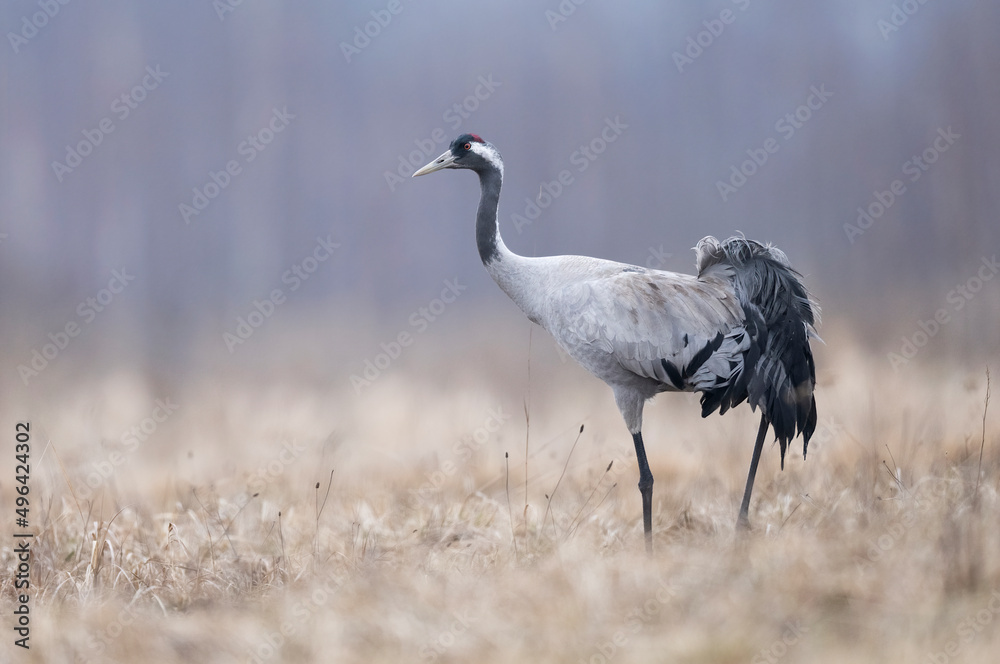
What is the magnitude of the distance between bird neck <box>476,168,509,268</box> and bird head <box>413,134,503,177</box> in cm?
4

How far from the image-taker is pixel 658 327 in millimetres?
3174

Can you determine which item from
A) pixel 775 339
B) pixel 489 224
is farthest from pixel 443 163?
pixel 775 339

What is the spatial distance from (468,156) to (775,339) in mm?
1490

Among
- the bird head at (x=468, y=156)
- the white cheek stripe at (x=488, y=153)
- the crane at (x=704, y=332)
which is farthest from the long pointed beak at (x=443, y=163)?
the crane at (x=704, y=332)

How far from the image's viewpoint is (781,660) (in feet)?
6.30

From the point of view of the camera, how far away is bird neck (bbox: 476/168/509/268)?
3459 mm

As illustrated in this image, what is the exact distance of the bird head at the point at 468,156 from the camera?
3.52 metres

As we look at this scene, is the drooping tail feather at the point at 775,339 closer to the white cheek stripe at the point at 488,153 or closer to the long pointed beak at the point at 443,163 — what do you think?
the white cheek stripe at the point at 488,153

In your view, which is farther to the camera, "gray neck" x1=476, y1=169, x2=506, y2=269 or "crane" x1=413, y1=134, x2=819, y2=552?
"gray neck" x1=476, y1=169, x2=506, y2=269

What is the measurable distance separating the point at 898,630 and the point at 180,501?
337cm

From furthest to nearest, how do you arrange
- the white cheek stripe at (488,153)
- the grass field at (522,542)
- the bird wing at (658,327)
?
the white cheek stripe at (488,153)
the bird wing at (658,327)
the grass field at (522,542)

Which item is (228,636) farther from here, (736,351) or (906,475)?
(906,475)

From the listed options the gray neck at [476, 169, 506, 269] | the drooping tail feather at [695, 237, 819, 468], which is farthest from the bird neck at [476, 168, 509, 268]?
the drooping tail feather at [695, 237, 819, 468]

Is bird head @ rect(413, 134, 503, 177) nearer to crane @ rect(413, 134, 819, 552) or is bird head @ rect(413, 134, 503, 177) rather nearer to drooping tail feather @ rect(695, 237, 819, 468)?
crane @ rect(413, 134, 819, 552)
